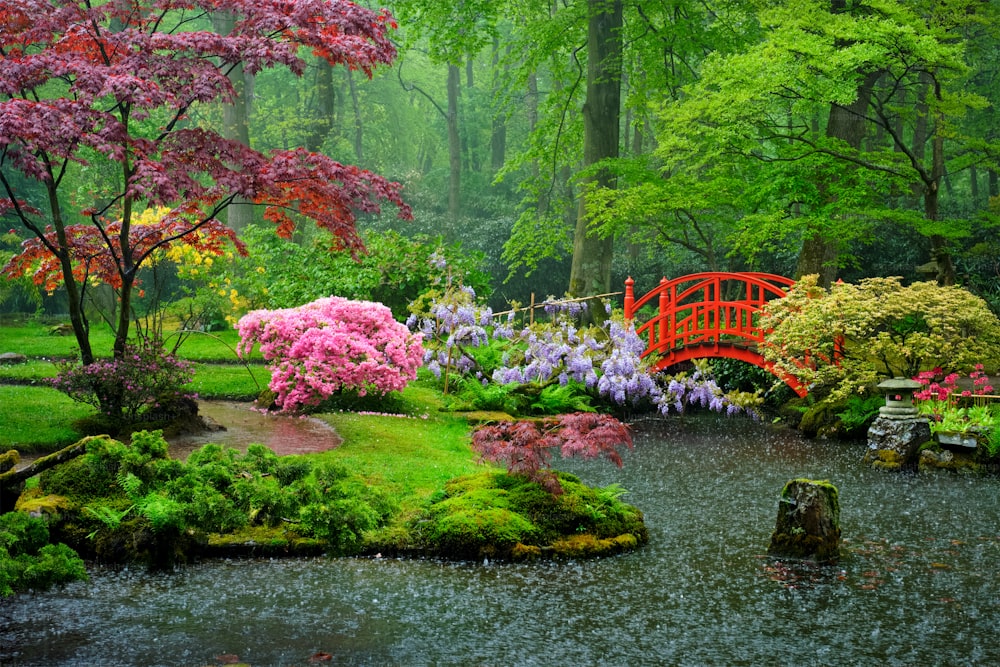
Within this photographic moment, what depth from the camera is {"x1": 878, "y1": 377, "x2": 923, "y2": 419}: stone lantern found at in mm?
11414

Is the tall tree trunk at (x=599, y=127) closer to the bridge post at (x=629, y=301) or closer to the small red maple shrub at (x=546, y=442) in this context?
the bridge post at (x=629, y=301)

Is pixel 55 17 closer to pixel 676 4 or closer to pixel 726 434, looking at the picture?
pixel 726 434

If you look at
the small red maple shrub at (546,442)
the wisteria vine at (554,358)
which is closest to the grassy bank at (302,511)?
the small red maple shrub at (546,442)

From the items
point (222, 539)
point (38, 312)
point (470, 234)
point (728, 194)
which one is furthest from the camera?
point (470, 234)

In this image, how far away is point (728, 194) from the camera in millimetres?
17203

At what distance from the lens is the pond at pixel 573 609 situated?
5477mm

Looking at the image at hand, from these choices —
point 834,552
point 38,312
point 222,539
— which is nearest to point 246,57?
point 222,539

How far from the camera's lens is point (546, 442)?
767 centimetres

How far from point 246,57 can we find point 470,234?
22.4 meters

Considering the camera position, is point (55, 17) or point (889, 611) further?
point (55, 17)

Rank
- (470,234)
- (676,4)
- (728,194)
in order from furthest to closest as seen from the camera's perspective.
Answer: (470,234) → (676,4) → (728,194)

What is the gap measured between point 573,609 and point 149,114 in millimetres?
6338

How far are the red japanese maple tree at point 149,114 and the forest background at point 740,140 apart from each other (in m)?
6.58

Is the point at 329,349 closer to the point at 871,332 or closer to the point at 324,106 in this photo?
the point at 871,332
